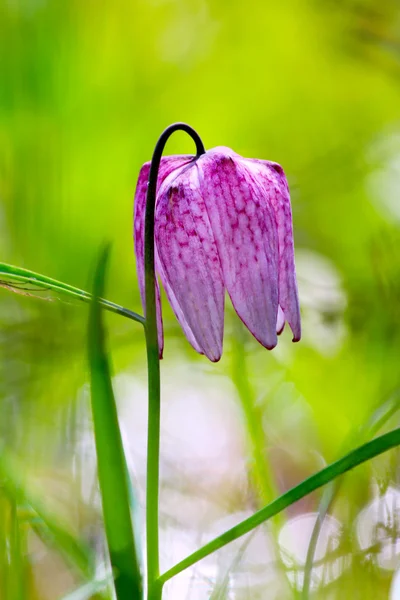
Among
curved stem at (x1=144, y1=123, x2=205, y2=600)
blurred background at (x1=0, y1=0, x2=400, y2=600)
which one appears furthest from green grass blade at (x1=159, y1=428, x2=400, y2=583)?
blurred background at (x1=0, y1=0, x2=400, y2=600)

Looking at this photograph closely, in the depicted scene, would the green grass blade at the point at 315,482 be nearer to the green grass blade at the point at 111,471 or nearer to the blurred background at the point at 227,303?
the green grass blade at the point at 111,471

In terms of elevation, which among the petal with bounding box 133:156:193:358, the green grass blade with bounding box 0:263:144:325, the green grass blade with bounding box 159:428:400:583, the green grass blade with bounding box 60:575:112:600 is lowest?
the green grass blade with bounding box 60:575:112:600

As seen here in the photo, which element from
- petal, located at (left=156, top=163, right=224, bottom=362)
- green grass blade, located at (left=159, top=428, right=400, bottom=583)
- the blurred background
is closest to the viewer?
green grass blade, located at (left=159, top=428, right=400, bottom=583)

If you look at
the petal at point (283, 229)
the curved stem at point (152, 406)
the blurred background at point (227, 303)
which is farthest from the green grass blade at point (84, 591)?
Result: the petal at point (283, 229)

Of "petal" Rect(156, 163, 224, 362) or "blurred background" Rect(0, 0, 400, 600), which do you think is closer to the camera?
"petal" Rect(156, 163, 224, 362)

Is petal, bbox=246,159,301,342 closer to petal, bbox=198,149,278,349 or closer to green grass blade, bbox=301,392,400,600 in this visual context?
petal, bbox=198,149,278,349

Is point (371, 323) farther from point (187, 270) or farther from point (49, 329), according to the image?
point (187, 270)
